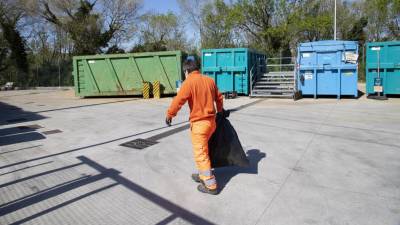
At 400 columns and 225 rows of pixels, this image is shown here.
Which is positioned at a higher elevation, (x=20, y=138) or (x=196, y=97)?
(x=196, y=97)

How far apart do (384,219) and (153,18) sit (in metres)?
43.5

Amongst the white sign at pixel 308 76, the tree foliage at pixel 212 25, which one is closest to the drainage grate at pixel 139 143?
the white sign at pixel 308 76

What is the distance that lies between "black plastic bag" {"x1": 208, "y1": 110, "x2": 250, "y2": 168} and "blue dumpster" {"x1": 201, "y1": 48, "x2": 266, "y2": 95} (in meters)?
11.6

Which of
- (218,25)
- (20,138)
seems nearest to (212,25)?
(218,25)

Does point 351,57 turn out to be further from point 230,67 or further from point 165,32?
point 165,32

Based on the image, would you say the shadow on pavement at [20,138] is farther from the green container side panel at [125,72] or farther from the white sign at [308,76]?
the white sign at [308,76]

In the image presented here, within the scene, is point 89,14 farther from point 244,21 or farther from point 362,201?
point 362,201

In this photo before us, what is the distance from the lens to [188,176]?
486 centimetres

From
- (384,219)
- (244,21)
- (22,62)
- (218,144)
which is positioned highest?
(244,21)

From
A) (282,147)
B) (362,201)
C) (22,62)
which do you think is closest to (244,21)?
(22,62)

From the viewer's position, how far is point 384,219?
11.3ft

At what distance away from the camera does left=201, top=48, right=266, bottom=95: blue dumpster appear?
1597cm

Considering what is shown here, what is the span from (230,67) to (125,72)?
16.8ft

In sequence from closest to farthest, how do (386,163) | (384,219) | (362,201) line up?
(384,219)
(362,201)
(386,163)
